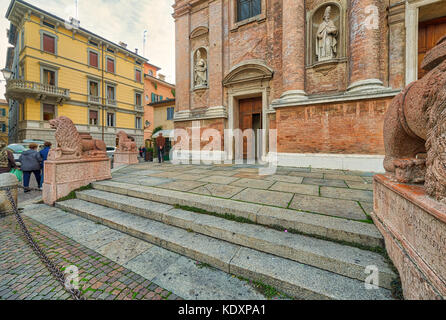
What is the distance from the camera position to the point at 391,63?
20.9 ft

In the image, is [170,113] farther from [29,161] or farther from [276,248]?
[276,248]

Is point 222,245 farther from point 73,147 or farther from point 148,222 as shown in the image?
point 73,147

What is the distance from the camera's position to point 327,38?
7074 mm

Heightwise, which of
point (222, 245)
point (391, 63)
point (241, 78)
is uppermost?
point (241, 78)

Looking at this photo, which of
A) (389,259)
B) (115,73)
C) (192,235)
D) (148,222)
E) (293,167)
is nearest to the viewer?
(389,259)

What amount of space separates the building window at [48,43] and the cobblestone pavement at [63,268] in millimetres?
24247

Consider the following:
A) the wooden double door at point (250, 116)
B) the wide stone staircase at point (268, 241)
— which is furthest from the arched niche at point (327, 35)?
the wide stone staircase at point (268, 241)

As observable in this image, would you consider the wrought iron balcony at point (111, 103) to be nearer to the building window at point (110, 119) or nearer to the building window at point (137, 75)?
the building window at point (110, 119)

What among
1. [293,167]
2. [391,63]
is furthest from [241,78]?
[391,63]

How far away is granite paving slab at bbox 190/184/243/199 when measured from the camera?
11.2ft

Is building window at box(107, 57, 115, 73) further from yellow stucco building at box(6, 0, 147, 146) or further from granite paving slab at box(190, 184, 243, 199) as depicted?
granite paving slab at box(190, 184, 243, 199)

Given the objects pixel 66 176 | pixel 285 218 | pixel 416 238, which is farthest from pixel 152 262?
pixel 66 176

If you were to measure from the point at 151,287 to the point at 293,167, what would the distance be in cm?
638

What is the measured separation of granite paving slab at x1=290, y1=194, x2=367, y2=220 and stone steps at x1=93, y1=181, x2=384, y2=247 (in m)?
0.19
